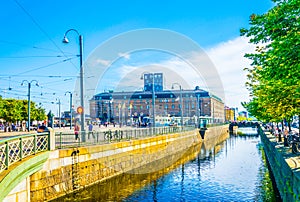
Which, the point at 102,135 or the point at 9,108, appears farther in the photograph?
the point at 9,108

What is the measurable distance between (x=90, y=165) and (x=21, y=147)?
7759 mm

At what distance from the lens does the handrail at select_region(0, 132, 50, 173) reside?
38.0 feet

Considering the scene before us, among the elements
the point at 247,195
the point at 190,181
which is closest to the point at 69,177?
the point at 190,181

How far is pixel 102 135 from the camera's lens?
24.1m

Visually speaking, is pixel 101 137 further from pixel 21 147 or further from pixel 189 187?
pixel 21 147

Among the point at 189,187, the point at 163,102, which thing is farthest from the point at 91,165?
the point at 163,102

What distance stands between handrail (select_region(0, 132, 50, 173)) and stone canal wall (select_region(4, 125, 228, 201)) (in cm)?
90

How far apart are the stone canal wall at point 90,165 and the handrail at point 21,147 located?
2.94 ft

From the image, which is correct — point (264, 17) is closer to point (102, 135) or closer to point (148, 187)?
point (148, 187)

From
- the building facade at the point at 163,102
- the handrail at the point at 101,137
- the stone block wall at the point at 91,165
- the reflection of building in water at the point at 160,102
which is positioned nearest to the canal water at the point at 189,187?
the stone block wall at the point at 91,165

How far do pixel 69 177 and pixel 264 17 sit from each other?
14.5 meters

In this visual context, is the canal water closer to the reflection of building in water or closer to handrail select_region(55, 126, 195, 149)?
handrail select_region(55, 126, 195, 149)

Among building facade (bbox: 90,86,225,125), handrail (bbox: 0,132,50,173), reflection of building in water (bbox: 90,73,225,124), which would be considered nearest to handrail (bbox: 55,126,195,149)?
handrail (bbox: 0,132,50,173)

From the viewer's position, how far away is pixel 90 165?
2058 centimetres
